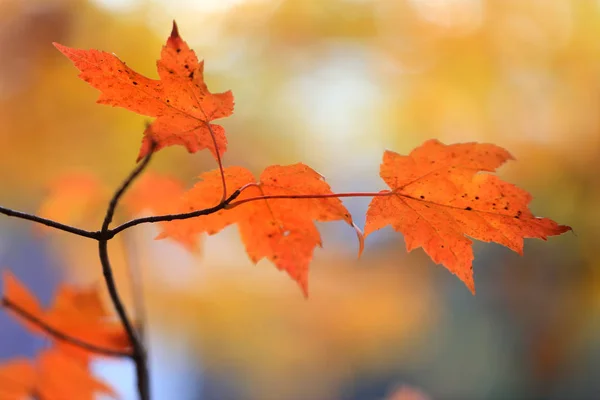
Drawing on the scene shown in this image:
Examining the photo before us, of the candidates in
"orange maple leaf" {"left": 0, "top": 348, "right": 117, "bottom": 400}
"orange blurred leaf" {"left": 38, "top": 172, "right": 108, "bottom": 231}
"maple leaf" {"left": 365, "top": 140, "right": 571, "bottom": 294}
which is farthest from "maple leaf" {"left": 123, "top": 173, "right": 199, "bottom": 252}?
"maple leaf" {"left": 365, "top": 140, "right": 571, "bottom": 294}

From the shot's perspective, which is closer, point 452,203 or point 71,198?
point 452,203

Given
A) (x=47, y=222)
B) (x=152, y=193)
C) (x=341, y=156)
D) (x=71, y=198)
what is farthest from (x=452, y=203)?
(x=341, y=156)

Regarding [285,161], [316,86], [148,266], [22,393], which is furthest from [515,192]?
[148,266]

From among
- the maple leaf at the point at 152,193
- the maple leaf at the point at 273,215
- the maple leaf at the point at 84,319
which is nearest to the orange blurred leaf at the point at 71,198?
the maple leaf at the point at 152,193

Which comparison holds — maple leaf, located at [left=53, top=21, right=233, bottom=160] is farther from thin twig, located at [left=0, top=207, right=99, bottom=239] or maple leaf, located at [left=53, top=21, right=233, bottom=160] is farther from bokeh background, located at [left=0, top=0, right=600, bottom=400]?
bokeh background, located at [left=0, top=0, right=600, bottom=400]

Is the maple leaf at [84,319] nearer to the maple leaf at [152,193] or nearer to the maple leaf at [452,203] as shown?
the maple leaf at [152,193]

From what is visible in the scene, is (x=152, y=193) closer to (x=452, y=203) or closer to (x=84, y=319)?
(x=84, y=319)

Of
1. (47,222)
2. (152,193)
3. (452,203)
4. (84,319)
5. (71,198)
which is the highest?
(71,198)
